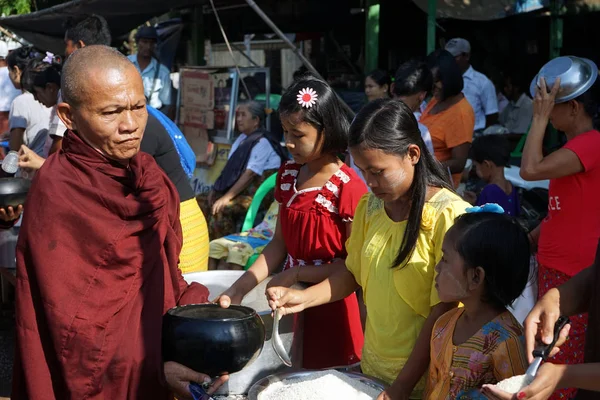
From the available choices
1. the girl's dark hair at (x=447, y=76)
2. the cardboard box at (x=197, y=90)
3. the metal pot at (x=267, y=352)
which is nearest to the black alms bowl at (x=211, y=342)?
the metal pot at (x=267, y=352)

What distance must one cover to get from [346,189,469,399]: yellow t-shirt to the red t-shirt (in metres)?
1.06

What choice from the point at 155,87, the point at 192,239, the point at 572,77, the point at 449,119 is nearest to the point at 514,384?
the point at 572,77

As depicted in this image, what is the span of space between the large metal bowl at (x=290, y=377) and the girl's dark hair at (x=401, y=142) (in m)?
0.37

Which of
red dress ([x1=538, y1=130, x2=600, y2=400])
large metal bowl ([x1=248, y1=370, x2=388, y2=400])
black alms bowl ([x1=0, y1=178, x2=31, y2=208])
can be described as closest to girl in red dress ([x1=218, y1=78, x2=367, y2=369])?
large metal bowl ([x1=248, y1=370, x2=388, y2=400])

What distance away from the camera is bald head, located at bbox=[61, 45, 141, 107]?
2.14m

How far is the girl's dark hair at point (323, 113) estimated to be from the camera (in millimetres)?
2863

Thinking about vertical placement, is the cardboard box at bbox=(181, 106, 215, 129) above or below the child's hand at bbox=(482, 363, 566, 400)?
above

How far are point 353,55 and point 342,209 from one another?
26.5 feet

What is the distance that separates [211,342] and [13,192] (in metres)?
1.98

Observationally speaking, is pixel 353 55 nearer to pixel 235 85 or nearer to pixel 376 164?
pixel 235 85

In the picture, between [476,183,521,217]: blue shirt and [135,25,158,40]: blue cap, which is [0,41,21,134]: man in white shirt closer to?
[135,25,158,40]: blue cap

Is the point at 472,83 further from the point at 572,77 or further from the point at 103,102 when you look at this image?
the point at 103,102

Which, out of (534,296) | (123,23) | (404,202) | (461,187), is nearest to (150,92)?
(123,23)

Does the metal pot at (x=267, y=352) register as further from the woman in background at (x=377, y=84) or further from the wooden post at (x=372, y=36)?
the wooden post at (x=372, y=36)
